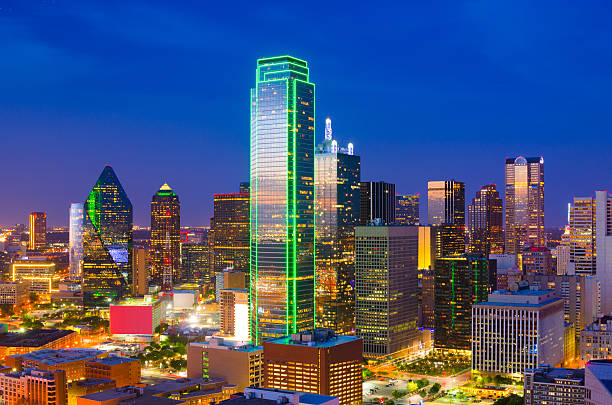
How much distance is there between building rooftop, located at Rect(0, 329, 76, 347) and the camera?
324 ft

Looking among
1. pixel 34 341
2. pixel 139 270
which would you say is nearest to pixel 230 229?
pixel 139 270

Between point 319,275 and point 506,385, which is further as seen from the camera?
point 319,275

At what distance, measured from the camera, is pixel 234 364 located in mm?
80000

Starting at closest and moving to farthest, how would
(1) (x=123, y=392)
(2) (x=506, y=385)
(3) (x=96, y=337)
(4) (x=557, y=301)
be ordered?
(1) (x=123, y=392) → (2) (x=506, y=385) → (4) (x=557, y=301) → (3) (x=96, y=337)

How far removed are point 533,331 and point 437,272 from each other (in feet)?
75.9

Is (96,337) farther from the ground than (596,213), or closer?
closer

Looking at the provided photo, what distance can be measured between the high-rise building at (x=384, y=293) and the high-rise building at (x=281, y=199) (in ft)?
56.6

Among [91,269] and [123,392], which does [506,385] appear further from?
[91,269]

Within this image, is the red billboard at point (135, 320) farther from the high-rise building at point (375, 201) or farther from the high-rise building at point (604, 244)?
the high-rise building at point (604, 244)

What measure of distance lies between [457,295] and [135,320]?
1971 inches

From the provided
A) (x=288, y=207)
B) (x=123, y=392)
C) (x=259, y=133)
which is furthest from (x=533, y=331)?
(x=123, y=392)

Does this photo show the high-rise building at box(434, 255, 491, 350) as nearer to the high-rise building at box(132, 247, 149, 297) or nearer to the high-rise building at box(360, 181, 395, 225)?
the high-rise building at box(360, 181, 395, 225)

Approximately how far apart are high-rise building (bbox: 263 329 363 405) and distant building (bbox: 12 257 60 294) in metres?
113

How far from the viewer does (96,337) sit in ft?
399
